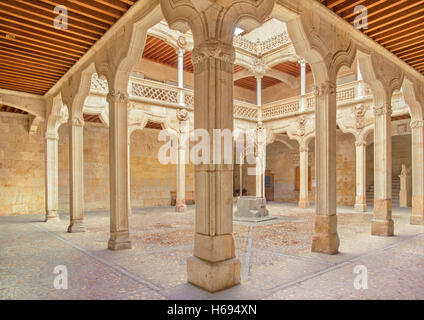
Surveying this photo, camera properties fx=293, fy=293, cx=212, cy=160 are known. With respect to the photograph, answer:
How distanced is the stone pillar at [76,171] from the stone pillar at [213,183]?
16.0 feet

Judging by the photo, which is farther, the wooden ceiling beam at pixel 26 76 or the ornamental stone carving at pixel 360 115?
the ornamental stone carving at pixel 360 115

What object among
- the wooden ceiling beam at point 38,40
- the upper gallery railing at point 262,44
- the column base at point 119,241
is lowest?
the column base at point 119,241

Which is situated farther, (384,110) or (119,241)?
(384,110)

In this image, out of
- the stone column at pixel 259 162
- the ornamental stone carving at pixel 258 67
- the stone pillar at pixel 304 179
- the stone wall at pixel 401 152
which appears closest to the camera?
the stone pillar at pixel 304 179

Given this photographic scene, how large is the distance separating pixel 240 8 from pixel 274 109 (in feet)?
38.5

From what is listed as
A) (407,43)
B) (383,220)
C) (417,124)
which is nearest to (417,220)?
(383,220)

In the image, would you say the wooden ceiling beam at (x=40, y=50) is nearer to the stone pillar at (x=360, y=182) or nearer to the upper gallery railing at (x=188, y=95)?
the upper gallery railing at (x=188, y=95)

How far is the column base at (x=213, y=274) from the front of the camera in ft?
10.5

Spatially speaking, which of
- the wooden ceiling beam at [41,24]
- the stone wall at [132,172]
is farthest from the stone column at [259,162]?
the wooden ceiling beam at [41,24]

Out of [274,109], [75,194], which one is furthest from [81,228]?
[274,109]

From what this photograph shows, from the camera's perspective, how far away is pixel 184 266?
14.1 ft

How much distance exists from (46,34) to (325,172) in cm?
567

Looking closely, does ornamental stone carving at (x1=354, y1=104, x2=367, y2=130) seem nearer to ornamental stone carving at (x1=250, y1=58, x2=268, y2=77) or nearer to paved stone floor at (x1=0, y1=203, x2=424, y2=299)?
ornamental stone carving at (x1=250, y1=58, x2=268, y2=77)

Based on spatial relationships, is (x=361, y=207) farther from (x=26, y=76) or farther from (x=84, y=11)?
(x=26, y=76)
